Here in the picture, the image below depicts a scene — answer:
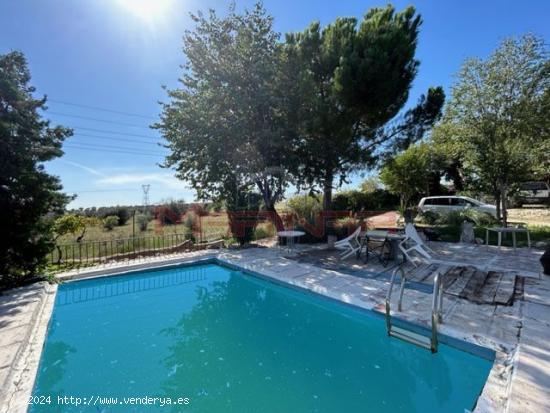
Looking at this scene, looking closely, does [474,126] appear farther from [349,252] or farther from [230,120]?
[230,120]

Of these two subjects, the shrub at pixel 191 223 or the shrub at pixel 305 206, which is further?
the shrub at pixel 191 223

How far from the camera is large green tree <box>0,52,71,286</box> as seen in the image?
4.85m

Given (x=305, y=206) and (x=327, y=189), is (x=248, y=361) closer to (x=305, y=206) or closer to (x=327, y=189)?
(x=327, y=189)

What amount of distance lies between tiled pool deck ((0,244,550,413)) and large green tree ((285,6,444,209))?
11.9 feet

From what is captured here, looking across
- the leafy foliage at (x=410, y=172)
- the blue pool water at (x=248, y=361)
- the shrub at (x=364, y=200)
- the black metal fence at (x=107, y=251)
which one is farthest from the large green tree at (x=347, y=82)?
the shrub at (x=364, y=200)

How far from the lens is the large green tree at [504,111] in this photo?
7910mm

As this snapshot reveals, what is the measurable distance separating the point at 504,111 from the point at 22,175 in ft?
41.4

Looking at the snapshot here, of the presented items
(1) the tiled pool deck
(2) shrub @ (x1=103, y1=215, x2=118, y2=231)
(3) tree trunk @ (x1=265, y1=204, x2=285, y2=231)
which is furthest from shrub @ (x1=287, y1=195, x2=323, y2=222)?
(2) shrub @ (x1=103, y1=215, x2=118, y2=231)

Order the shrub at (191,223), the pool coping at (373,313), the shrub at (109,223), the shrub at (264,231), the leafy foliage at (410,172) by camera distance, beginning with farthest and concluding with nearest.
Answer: the shrub at (109,223), the leafy foliage at (410,172), the shrub at (191,223), the shrub at (264,231), the pool coping at (373,313)

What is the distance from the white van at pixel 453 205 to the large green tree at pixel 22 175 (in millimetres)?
14293

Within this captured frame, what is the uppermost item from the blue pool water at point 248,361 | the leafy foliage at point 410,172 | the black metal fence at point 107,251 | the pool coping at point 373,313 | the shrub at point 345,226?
the leafy foliage at point 410,172

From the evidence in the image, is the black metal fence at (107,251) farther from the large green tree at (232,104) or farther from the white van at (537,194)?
the white van at (537,194)

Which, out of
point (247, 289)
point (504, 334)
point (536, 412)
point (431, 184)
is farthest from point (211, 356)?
point (431, 184)

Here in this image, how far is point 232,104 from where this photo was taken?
776 centimetres
